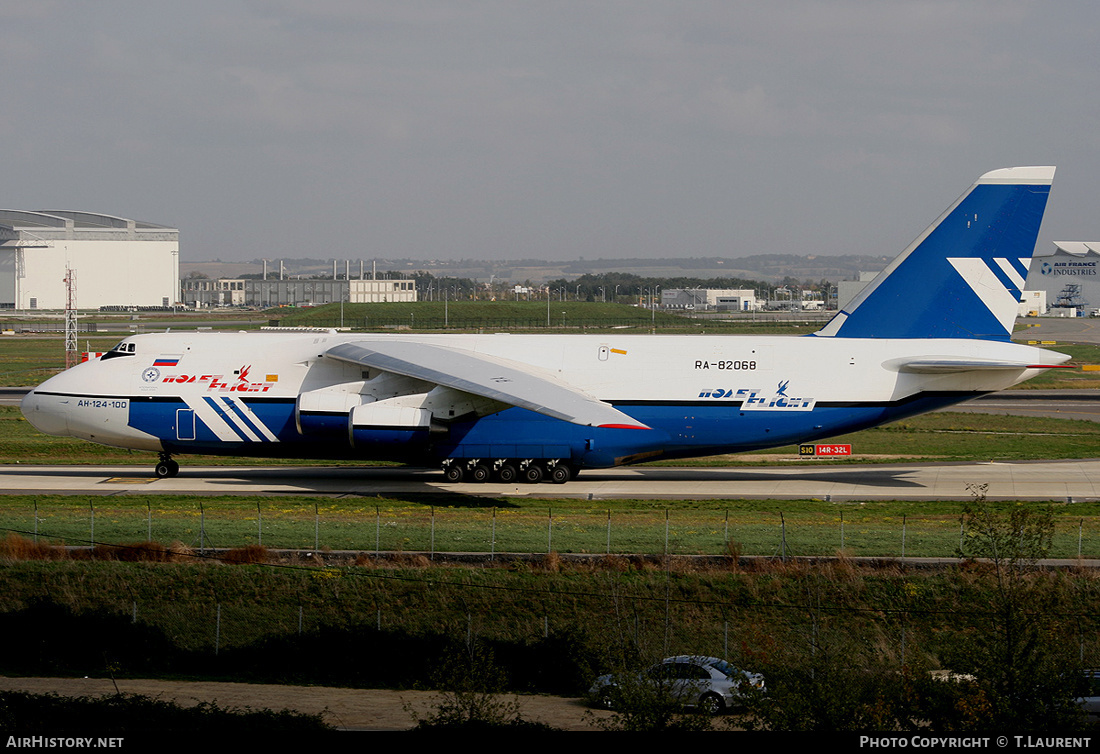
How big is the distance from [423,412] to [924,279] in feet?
57.0

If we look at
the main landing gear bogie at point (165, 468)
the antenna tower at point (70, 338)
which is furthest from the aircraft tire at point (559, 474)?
the antenna tower at point (70, 338)

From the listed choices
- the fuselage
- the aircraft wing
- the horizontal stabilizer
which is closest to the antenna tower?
the fuselage

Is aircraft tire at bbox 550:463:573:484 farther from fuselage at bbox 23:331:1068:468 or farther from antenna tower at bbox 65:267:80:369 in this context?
antenna tower at bbox 65:267:80:369

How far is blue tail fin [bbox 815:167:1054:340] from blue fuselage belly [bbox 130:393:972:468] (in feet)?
8.63

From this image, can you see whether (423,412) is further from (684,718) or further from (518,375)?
(684,718)

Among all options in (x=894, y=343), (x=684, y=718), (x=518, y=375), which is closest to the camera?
(x=684, y=718)

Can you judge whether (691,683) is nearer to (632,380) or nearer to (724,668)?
(724,668)

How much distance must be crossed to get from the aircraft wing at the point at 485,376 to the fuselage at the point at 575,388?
762mm

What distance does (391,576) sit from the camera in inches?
1019

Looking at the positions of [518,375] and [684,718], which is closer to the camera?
[684,718]

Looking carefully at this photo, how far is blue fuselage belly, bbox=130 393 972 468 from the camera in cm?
3497

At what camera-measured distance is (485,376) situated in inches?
1273

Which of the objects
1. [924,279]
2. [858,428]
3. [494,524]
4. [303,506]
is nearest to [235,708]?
[494,524]

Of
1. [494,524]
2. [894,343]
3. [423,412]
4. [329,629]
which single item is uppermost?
[894,343]
